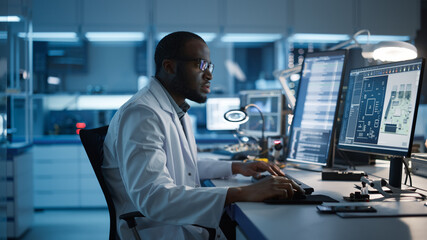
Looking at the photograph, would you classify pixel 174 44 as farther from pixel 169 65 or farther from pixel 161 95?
pixel 161 95

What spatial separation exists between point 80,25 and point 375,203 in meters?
4.24

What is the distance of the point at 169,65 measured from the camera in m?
1.51

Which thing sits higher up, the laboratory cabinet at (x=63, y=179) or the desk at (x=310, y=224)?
the desk at (x=310, y=224)

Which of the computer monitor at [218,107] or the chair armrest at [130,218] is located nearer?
the chair armrest at [130,218]

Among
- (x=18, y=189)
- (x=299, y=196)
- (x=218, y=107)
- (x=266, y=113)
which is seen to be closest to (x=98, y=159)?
→ (x=299, y=196)

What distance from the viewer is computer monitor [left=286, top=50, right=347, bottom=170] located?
177cm

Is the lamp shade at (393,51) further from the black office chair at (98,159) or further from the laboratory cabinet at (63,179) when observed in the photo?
the laboratory cabinet at (63,179)

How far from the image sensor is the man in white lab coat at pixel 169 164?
1085mm

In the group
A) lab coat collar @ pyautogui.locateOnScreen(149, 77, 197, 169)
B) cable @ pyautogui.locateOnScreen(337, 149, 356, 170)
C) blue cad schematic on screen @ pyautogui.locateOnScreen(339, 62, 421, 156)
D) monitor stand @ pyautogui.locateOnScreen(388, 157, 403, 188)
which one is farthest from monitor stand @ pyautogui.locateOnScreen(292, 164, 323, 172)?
lab coat collar @ pyautogui.locateOnScreen(149, 77, 197, 169)

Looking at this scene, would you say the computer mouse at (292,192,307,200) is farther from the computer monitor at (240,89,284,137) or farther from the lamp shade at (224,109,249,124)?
the computer monitor at (240,89,284,137)

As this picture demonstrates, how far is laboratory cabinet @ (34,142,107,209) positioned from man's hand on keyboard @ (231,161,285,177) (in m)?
3.01

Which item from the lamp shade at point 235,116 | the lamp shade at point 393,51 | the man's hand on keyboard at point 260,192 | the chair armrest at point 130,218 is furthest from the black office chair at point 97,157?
the lamp shade at point 393,51

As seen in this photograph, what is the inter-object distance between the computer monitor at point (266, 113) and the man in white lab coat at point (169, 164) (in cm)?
111

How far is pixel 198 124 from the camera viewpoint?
503 cm
